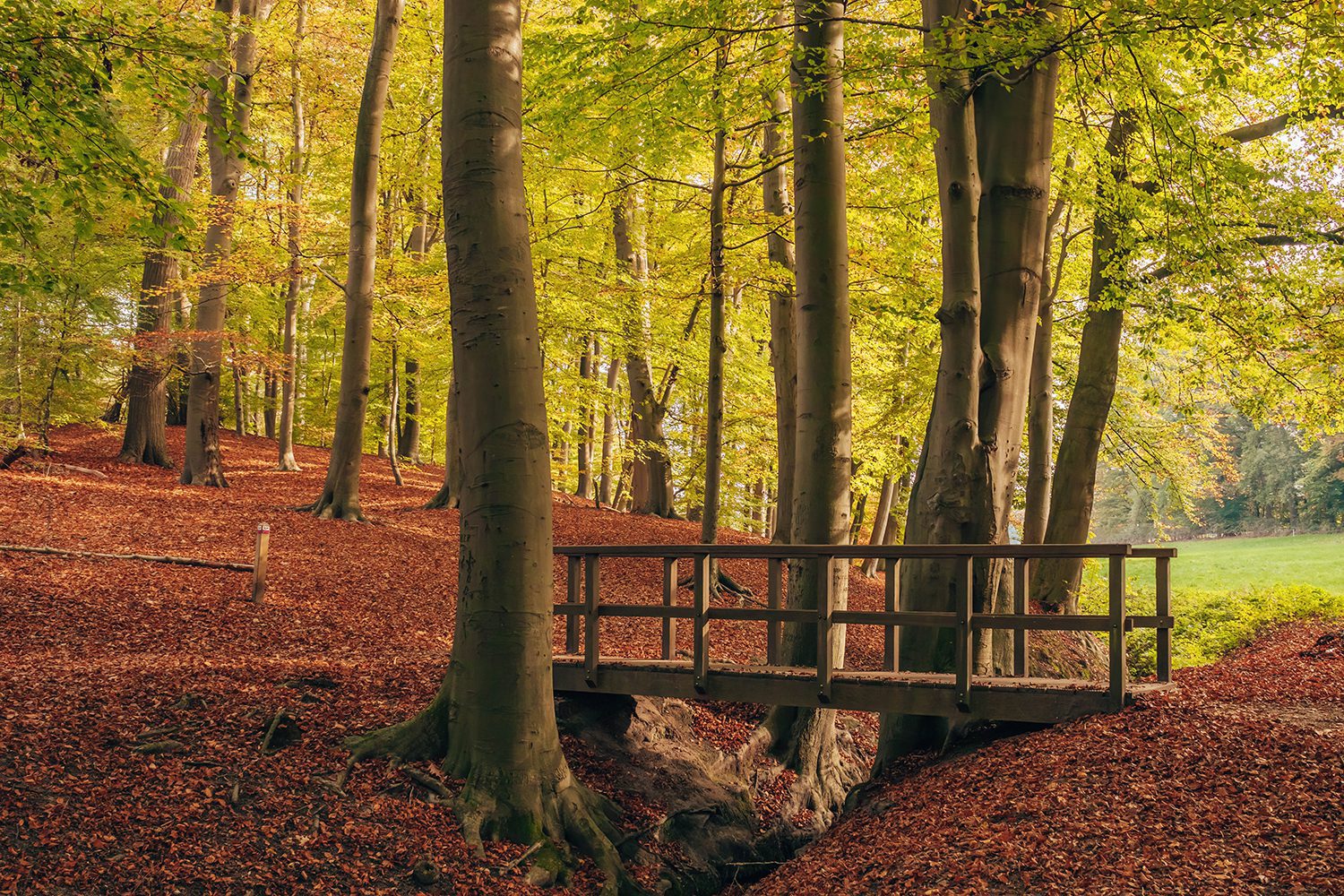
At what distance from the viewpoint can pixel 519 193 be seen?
6.30 metres

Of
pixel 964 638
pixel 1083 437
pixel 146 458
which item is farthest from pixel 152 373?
pixel 1083 437

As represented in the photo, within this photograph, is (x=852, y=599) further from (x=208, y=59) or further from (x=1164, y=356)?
(x=208, y=59)

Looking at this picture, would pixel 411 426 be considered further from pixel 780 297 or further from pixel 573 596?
pixel 573 596

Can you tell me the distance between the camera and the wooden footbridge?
6355 millimetres

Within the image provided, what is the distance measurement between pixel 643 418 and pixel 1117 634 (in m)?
15.1

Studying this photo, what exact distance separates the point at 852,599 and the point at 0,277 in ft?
45.2

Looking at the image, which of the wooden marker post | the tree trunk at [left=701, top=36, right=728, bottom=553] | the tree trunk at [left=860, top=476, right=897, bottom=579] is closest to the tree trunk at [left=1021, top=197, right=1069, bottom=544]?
the tree trunk at [left=701, top=36, right=728, bottom=553]

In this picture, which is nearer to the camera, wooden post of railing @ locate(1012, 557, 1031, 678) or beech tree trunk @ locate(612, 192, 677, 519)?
wooden post of railing @ locate(1012, 557, 1031, 678)

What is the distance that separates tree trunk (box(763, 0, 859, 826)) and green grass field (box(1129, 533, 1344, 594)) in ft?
71.7

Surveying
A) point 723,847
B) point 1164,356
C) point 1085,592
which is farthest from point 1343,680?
point 1164,356

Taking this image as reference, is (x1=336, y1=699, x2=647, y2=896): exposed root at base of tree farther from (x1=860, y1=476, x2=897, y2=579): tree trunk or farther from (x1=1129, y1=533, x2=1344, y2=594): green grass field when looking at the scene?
(x1=1129, y1=533, x2=1344, y2=594): green grass field

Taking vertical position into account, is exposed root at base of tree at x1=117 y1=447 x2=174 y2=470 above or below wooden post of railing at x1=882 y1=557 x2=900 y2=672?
above

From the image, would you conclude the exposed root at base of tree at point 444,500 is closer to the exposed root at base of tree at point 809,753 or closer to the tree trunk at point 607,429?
the tree trunk at point 607,429

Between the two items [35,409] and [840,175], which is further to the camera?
[35,409]
